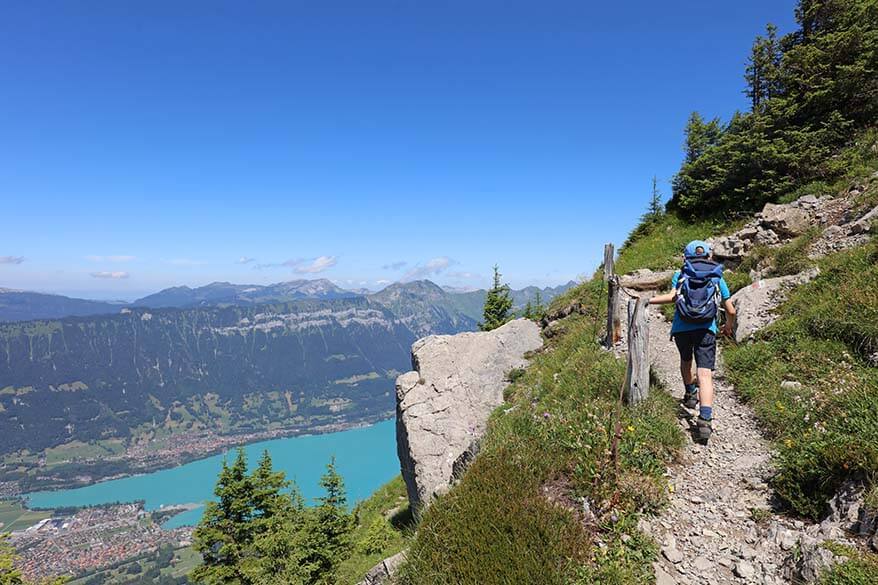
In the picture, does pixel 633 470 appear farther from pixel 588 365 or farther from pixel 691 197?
pixel 691 197

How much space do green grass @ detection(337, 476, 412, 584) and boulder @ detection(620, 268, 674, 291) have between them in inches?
505

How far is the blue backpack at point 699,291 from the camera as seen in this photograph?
23.7 feet

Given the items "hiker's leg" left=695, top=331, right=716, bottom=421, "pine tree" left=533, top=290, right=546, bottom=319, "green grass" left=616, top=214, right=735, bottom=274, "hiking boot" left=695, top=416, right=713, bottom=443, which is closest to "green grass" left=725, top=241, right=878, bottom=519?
"hiking boot" left=695, top=416, right=713, bottom=443

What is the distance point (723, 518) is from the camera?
545cm

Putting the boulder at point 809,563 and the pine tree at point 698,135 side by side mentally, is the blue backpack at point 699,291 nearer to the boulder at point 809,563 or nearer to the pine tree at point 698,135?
the boulder at point 809,563

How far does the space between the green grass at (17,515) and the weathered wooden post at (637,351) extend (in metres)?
243

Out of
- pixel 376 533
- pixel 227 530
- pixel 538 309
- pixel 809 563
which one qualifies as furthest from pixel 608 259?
pixel 227 530

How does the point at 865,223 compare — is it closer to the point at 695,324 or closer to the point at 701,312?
the point at 695,324

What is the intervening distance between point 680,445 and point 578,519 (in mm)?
2645

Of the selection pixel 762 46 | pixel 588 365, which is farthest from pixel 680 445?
pixel 762 46

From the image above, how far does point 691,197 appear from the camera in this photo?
78.1 ft

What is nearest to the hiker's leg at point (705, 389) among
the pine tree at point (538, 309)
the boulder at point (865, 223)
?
the boulder at point (865, 223)

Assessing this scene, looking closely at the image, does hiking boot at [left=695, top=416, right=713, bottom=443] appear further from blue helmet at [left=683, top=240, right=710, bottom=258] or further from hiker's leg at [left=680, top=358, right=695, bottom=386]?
blue helmet at [left=683, top=240, right=710, bottom=258]

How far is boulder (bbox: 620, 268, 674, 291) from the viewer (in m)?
16.9
